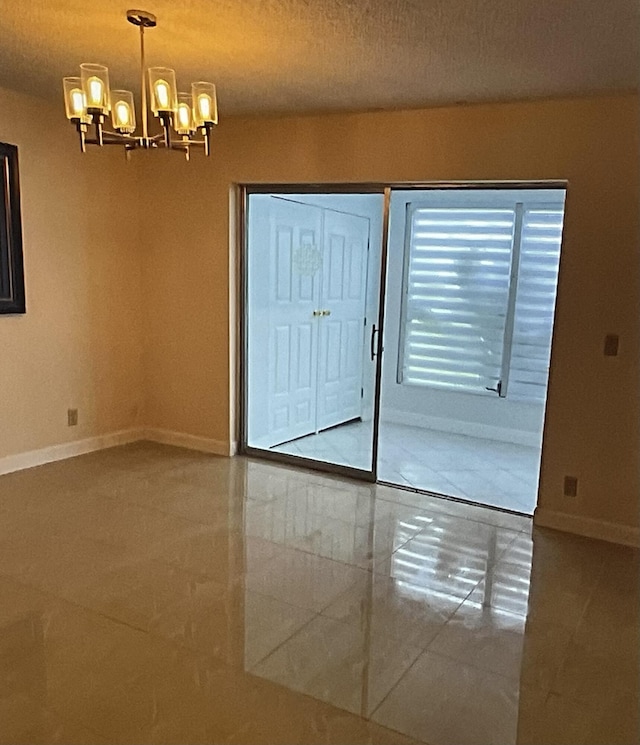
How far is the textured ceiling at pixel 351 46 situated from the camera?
2.37m

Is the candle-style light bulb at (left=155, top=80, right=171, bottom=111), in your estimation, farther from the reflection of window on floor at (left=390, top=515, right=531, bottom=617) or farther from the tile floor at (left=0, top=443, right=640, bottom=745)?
the reflection of window on floor at (left=390, top=515, right=531, bottom=617)

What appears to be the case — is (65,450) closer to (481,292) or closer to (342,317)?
(342,317)

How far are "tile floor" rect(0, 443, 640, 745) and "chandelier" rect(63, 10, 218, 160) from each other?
1.90 metres

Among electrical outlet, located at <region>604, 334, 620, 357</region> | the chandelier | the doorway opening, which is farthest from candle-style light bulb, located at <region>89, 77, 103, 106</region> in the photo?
electrical outlet, located at <region>604, 334, 620, 357</region>

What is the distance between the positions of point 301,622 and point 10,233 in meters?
2.96

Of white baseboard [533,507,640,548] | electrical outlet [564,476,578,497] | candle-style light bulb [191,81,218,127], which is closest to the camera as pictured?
candle-style light bulb [191,81,218,127]

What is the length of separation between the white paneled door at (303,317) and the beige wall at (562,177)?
14.7 inches

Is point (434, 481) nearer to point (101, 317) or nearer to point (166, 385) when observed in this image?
point (166, 385)

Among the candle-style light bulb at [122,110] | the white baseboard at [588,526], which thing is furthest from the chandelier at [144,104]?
the white baseboard at [588,526]

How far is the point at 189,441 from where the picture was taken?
4.99 meters

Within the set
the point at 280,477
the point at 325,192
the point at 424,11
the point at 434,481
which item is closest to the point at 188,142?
the point at 424,11

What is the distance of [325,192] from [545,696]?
10.3ft

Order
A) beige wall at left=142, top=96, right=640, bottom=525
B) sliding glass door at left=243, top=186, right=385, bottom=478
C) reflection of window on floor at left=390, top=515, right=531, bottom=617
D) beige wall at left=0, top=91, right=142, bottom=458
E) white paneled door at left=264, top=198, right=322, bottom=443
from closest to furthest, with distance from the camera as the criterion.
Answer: reflection of window on floor at left=390, top=515, right=531, bottom=617 → beige wall at left=142, top=96, right=640, bottom=525 → beige wall at left=0, top=91, right=142, bottom=458 → sliding glass door at left=243, top=186, right=385, bottom=478 → white paneled door at left=264, top=198, right=322, bottom=443

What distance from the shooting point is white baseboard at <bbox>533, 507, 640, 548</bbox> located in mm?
3535
